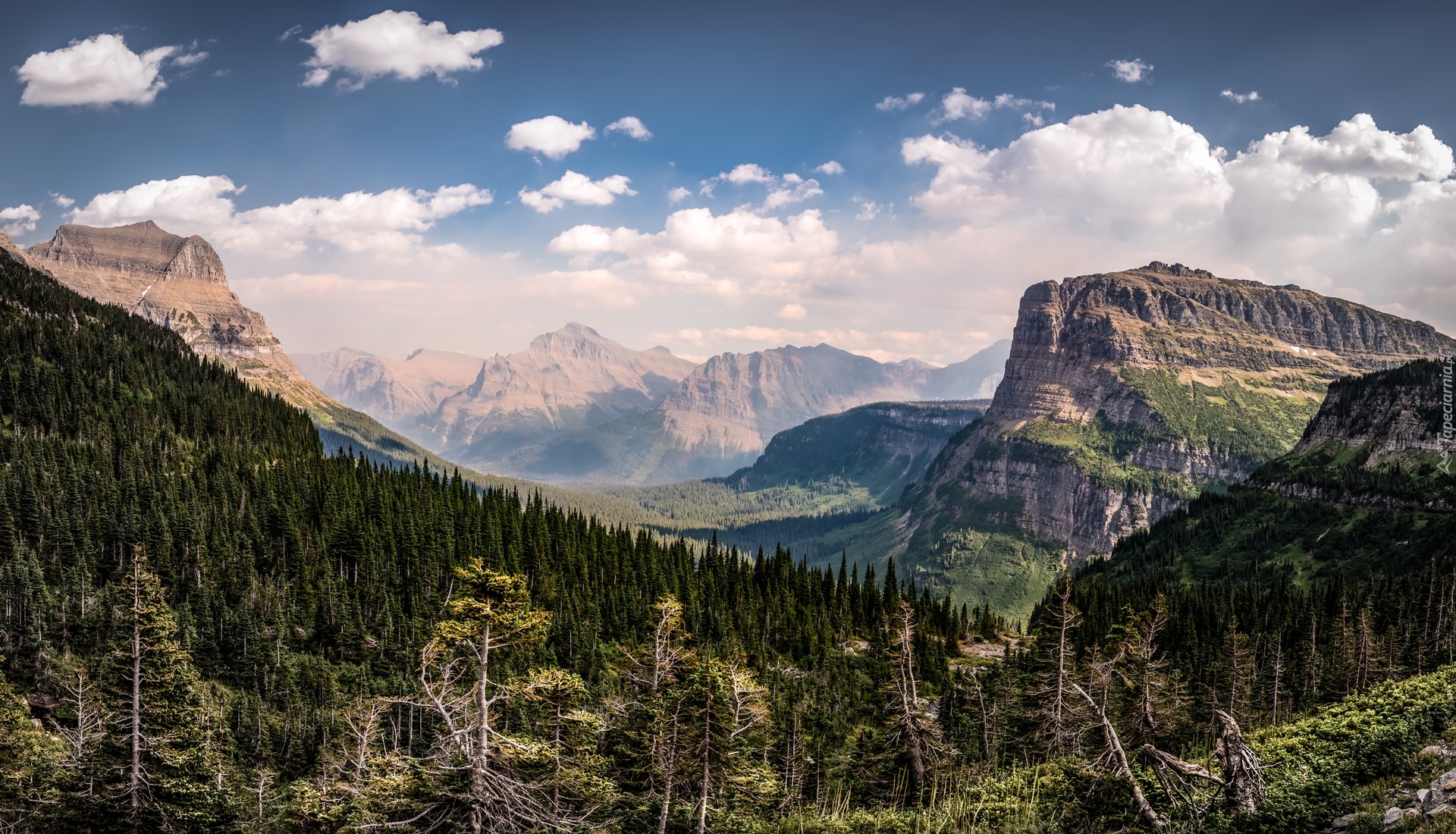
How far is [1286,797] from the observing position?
21969 millimetres

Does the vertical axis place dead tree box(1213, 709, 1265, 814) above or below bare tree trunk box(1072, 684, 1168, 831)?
above

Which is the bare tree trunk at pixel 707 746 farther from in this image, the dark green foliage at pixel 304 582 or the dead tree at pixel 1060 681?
the dark green foliage at pixel 304 582

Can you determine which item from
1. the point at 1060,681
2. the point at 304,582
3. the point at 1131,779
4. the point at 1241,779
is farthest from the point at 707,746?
the point at 304,582

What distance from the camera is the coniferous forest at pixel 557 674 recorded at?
1131 inches

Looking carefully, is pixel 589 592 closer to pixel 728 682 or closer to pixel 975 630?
pixel 975 630

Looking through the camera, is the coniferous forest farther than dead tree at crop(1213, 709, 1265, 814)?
Yes

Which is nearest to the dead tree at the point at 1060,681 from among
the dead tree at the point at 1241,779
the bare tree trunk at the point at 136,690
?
the dead tree at the point at 1241,779

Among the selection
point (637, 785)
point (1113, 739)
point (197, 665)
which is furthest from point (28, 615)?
point (1113, 739)

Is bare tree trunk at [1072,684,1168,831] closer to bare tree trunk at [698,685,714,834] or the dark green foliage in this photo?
bare tree trunk at [698,685,714,834]

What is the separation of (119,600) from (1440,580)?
17313cm

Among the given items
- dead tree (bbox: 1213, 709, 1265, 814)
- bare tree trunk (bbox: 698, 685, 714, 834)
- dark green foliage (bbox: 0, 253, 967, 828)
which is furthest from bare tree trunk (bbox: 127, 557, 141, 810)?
dead tree (bbox: 1213, 709, 1265, 814)

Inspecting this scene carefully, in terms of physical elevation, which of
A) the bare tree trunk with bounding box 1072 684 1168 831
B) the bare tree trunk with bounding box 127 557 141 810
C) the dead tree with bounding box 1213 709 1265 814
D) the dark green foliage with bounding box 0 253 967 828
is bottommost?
the dark green foliage with bounding box 0 253 967 828

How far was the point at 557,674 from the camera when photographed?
123 feet

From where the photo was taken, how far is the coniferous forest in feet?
94.2
